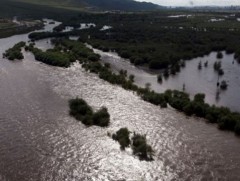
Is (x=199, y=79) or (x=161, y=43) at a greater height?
(x=199, y=79)

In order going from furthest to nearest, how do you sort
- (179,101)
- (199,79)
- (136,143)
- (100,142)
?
(199,79) → (179,101) → (100,142) → (136,143)

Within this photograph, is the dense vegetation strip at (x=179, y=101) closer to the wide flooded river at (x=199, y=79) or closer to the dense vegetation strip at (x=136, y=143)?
the wide flooded river at (x=199, y=79)

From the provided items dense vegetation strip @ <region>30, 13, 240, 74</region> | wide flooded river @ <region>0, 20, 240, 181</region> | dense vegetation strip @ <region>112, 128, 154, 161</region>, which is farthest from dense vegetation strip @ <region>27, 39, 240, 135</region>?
dense vegetation strip @ <region>30, 13, 240, 74</region>

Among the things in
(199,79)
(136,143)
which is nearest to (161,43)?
(199,79)

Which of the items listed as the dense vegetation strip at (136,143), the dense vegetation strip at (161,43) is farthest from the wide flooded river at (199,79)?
the dense vegetation strip at (136,143)

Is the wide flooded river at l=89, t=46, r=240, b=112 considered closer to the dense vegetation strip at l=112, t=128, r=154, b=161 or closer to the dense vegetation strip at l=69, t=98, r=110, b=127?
the dense vegetation strip at l=69, t=98, r=110, b=127

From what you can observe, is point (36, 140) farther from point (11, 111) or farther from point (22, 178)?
point (11, 111)

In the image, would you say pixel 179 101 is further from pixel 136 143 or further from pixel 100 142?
pixel 100 142
